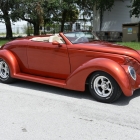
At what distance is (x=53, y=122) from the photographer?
395cm

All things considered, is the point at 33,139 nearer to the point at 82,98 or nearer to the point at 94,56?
the point at 82,98

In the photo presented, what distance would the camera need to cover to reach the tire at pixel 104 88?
4.68 metres

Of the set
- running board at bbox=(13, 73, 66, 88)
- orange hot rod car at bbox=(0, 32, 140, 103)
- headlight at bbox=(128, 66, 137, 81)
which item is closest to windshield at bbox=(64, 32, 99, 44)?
orange hot rod car at bbox=(0, 32, 140, 103)

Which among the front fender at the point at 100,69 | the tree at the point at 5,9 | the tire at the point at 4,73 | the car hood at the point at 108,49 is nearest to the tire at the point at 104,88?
the front fender at the point at 100,69

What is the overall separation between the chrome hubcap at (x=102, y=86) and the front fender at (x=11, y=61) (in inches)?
87.6

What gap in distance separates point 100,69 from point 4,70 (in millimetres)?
2836

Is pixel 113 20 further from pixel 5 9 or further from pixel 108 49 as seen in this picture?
pixel 108 49

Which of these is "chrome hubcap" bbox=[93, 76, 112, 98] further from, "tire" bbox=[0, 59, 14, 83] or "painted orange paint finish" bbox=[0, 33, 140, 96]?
"tire" bbox=[0, 59, 14, 83]

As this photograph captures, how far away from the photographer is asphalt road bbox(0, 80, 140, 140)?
11.6ft

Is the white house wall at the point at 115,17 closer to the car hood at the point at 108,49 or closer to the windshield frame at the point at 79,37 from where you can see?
the windshield frame at the point at 79,37

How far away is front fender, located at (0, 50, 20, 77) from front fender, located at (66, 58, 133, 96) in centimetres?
164

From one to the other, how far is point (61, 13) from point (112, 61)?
2299 centimetres

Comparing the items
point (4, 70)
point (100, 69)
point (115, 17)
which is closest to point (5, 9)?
point (115, 17)

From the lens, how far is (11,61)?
619cm
